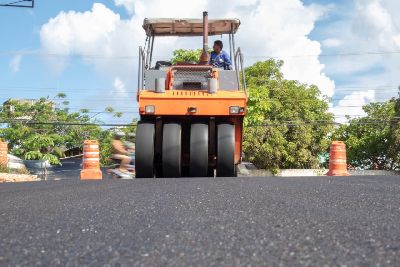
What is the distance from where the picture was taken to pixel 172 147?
7.81m

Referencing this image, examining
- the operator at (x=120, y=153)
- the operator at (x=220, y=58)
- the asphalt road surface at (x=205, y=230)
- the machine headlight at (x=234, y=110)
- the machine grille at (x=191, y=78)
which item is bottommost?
the asphalt road surface at (x=205, y=230)

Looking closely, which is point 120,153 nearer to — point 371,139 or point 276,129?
point 276,129

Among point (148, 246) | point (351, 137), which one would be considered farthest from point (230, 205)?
point (351, 137)

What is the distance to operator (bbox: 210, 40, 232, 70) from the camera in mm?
8719

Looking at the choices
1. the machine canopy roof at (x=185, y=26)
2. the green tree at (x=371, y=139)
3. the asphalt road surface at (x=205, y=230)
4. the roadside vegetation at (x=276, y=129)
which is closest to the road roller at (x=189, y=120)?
the machine canopy roof at (x=185, y=26)

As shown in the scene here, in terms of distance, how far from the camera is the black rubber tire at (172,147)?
25.6ft

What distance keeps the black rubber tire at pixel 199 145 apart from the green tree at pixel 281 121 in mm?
18569

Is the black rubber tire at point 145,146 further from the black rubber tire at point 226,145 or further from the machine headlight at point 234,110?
the machine headlight at point 234,110

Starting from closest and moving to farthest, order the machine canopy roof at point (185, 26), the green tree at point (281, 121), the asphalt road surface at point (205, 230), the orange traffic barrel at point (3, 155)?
the asphalt road surface at point (205, 230) < the machine canopy roof at point (185, 26) < the orange traffic barrel at point (3, 155) < the green tree at point (281, 121)

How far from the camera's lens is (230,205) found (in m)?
3.93

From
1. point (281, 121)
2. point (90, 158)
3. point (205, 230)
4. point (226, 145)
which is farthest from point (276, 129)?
point (205, 230)

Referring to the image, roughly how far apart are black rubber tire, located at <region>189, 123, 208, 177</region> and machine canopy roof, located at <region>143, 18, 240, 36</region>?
6.47 ft

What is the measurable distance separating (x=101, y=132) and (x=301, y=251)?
37336mm

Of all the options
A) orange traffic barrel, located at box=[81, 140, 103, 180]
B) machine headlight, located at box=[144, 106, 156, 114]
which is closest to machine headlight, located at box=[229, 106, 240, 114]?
machine headlight, located at box=[144, 106, 156, 114]
